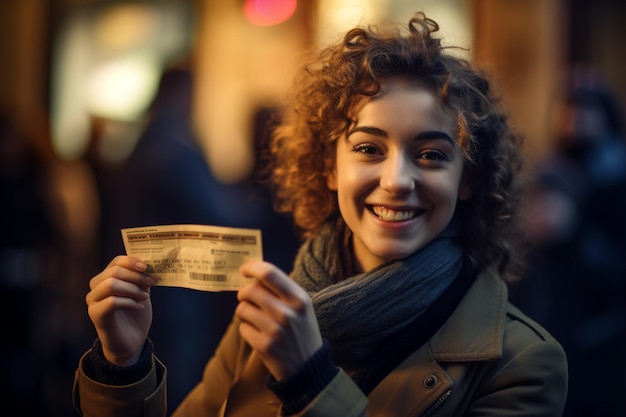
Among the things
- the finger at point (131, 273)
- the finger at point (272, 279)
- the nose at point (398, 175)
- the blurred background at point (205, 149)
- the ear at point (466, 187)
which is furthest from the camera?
the blurred background at point (205, 149)

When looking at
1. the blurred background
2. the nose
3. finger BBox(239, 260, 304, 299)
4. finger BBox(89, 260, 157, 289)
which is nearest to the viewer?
finger BBox(239, 260, 304, 299)

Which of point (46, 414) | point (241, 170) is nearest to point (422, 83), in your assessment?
point (46, 414)

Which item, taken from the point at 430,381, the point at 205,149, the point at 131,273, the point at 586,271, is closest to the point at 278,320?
the point at 131,273

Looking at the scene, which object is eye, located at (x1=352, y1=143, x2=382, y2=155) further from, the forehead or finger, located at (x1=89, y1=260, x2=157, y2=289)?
finger, located at (x1=89, y1=260, x2=157, y2=289)

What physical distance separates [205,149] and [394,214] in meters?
4.92

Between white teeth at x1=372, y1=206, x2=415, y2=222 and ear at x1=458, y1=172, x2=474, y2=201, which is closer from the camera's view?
white teeth at x1=372, y1=206, x2=415, y2=222

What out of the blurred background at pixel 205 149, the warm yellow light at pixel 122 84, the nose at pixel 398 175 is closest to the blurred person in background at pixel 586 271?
the blurred background at pixel 205 149

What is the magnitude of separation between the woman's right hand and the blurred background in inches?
3.3

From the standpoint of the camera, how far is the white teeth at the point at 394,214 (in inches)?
68.4

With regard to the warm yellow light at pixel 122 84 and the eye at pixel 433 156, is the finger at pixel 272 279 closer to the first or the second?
the eye at pixel 433 156

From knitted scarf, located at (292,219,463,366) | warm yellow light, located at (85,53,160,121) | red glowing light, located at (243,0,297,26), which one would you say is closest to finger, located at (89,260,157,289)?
knitted scarf, located at (292,219,463,366)

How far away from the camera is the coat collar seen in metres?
1.71

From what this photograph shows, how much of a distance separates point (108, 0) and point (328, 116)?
5.19 metres

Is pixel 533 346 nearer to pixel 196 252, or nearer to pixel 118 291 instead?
pixel 196 252
